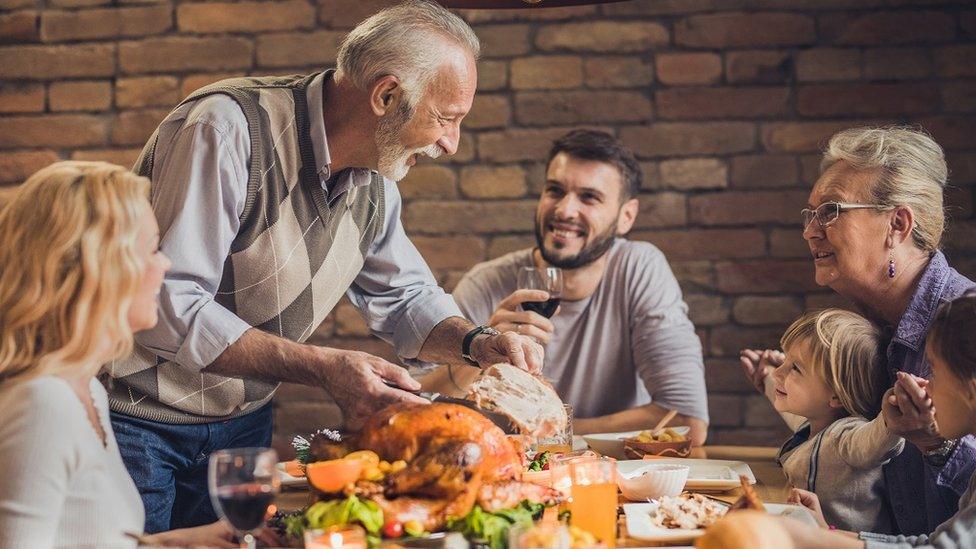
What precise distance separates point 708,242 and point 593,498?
2.09 metres

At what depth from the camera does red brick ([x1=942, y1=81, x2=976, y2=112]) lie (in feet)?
11.0

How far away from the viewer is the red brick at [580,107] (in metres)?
3.49

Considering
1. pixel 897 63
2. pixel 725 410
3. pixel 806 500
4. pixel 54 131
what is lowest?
pixel 725 410

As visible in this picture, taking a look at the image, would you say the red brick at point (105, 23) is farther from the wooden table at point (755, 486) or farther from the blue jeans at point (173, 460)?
the wooden table at point (755, 486)

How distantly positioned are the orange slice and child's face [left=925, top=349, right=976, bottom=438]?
99 centimetres

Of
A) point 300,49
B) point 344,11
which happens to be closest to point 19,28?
point 300,49

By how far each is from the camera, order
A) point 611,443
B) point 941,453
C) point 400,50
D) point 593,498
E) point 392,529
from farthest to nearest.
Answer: point 611,443
point 400,50
point 941,453
point 593,498
point 392,529

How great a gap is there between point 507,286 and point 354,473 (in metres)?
1.85

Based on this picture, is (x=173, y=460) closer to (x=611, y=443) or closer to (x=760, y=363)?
(x=611, y=443)

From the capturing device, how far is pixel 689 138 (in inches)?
137

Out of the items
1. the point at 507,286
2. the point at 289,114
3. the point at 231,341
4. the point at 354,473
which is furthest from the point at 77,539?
the point at 507,286

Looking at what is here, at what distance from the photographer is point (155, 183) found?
204 centimetres

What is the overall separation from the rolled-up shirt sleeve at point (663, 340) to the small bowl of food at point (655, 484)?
1.24 meters

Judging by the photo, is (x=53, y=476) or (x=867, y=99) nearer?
(x=53, y=476)
